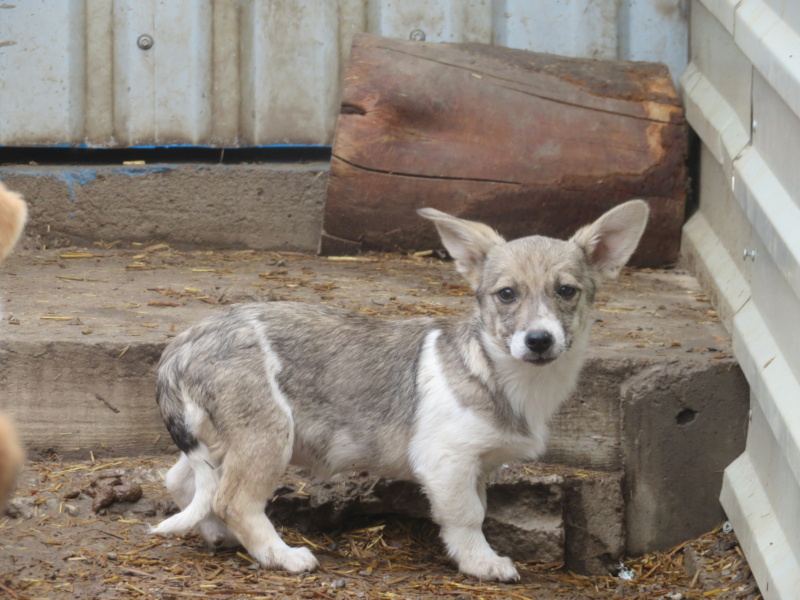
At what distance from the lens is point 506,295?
445 cm

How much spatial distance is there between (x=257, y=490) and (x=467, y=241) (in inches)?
57.1

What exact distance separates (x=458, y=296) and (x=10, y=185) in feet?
10.7

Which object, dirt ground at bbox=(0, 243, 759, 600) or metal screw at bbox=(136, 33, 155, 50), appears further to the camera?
metal screw at bbox=(136, 33, 155, 50)

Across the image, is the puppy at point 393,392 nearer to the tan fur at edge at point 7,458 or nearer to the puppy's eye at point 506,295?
the puppy's eye at point 506,295

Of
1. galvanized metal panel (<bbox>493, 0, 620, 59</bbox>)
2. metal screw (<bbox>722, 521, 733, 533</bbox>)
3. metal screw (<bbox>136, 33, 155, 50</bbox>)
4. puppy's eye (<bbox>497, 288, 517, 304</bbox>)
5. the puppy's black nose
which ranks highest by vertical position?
galvanized metal panel (<bbox>493, 0, 620, 59</bbox>)

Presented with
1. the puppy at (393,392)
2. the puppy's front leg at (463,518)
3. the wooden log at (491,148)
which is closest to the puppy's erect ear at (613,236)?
the puppy at (393,392)

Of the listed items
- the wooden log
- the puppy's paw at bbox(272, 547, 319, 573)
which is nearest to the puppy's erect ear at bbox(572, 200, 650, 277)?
the puppy's paw at bbox(272, 547, 319, 573)

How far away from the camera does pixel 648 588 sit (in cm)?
499

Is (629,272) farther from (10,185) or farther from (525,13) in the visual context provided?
(10,185)

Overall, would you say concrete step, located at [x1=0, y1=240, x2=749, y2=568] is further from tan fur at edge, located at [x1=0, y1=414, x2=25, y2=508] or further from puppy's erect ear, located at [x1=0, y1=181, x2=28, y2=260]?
tan fur at edge, located at [x1=0, y1=414, x2=25, y2=508]

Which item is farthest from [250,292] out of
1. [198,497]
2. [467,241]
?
[198,497]

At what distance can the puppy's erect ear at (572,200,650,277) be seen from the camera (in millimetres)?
4641

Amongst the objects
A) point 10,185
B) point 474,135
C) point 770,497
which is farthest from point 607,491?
point 10,185

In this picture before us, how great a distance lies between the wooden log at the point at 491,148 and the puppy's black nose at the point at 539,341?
2782 millimetres
